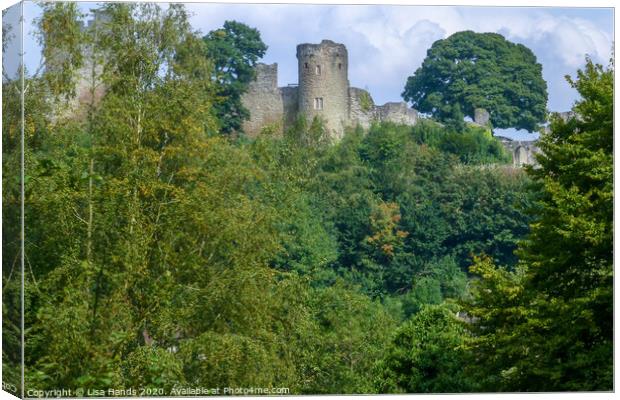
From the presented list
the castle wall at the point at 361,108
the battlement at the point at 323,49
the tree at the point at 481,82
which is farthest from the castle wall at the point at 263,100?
the tree at the point at 481,82

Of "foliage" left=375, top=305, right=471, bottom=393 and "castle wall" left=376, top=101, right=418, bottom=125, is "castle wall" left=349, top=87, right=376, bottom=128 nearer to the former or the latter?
"castle wall" left=376, top=101, right=418, bottom=125

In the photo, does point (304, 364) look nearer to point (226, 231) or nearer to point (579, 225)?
point (226, 231)

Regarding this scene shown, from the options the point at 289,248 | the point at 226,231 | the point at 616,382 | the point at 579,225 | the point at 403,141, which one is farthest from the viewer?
the point at 403,141

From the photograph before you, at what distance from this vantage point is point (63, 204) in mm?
14367

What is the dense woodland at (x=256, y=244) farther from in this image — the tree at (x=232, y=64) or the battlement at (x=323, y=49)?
the battlement at (x=323, y=49)

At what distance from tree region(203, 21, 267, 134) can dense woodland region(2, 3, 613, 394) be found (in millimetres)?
31

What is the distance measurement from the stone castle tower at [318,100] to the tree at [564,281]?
234 centimetres

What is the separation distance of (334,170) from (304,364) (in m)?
2.51

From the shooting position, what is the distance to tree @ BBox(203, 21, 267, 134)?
1545 cm

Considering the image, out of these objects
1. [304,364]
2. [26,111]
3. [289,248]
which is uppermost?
[26,111]

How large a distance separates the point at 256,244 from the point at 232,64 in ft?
6.51

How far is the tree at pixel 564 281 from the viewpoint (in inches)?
571

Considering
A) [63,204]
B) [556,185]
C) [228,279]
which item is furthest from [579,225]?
[63,204]

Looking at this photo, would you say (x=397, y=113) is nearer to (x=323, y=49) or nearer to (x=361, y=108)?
(x=361, y=108)
